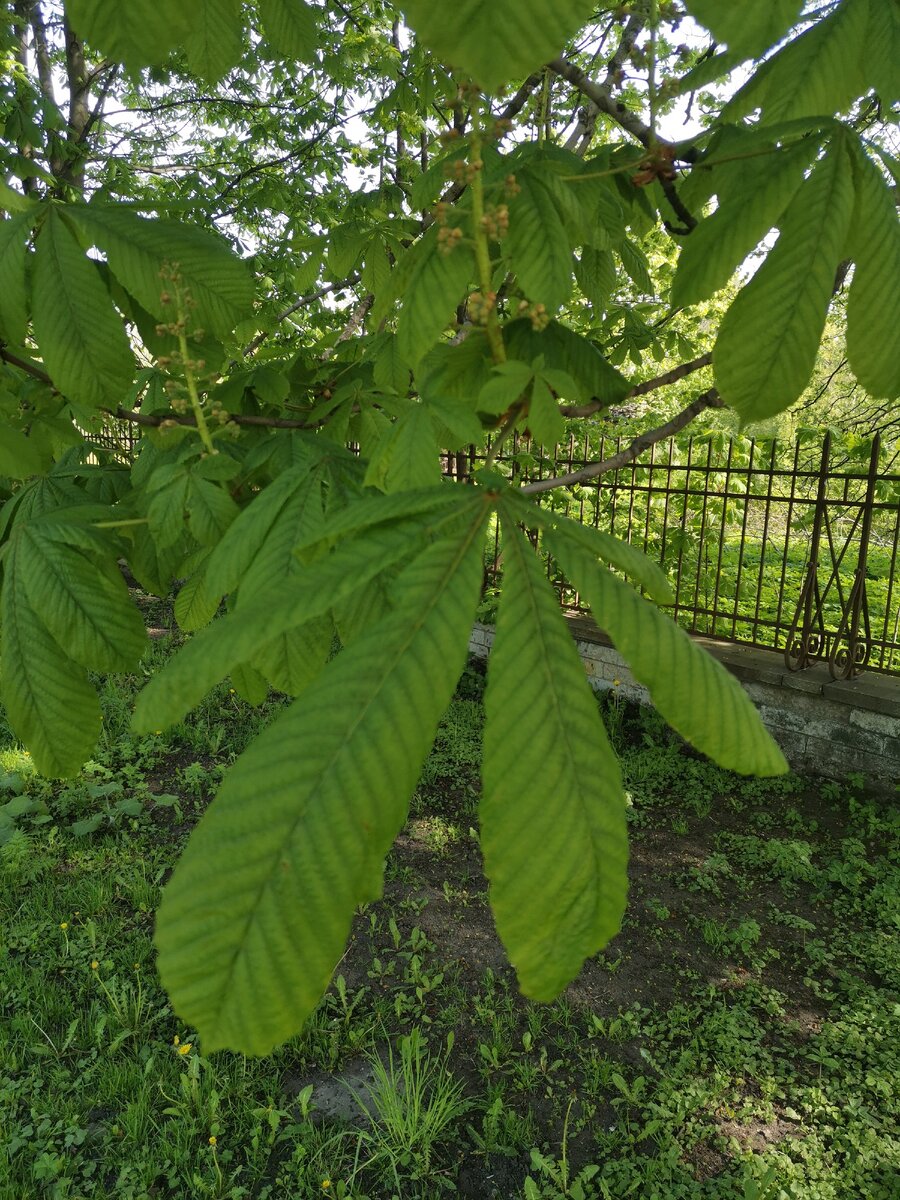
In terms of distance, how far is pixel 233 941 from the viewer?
0.52m

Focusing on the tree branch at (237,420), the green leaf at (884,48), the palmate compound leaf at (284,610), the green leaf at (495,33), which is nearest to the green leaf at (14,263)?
the tree branch at (237,420)

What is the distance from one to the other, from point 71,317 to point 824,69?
3.60ft

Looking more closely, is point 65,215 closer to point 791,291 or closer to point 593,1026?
point 791,291

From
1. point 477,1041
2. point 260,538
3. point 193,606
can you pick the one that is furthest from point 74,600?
point 477,1041

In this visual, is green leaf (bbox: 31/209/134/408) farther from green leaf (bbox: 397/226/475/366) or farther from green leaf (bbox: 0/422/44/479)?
green leaf (bbox: 397/226/475/366)

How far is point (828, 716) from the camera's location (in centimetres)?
499

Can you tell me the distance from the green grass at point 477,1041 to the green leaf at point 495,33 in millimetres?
3064

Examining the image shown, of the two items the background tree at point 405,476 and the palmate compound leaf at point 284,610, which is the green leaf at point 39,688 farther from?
the palmate compound leaf at point 284,610

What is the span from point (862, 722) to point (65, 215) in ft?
16.3

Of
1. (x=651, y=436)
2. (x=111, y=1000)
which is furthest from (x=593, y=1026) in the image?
(x=651, y=436)

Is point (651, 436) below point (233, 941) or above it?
above

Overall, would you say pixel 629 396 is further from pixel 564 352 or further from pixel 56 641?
pixel 56 641

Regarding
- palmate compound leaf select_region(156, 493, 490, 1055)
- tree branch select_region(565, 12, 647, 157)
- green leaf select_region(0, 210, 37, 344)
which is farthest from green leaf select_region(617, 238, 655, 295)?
palmate compound leaf select_region(156, 493, 490, 1055)

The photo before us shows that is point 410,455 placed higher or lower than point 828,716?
higher
